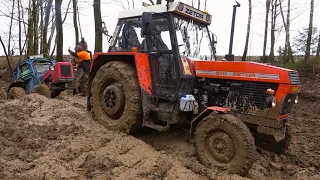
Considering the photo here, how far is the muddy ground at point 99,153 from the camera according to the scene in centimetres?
428

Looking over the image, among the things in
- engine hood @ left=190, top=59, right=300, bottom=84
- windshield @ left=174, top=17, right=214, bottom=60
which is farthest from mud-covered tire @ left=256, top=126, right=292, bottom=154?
windshield @ left=174, top=17, right=214, bottom=60

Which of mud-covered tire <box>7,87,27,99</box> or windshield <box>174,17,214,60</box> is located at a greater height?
windshield <box>174,17,214,60</box>

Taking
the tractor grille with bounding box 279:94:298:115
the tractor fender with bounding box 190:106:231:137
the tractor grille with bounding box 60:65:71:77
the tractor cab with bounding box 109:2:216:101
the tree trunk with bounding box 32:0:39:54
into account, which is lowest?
the tractor fender with bounding box 190:106:231:137

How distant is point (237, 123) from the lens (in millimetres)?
4336

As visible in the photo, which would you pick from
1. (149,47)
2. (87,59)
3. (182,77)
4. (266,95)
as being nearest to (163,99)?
(182,77)

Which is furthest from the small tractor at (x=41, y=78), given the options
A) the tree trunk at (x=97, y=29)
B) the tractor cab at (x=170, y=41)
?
the tractor cab at (x=170, y=41)

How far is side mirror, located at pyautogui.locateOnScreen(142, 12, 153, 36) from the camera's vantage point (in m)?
5.01

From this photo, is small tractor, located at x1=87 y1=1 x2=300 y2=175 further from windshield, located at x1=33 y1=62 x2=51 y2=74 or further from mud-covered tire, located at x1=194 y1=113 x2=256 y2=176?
windshield, located at x1=33 y1=62 x2=51 y2=74

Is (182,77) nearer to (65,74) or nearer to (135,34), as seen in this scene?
(135,34)

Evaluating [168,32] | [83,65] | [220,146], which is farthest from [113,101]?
[83,65]

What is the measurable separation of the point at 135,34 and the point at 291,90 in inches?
114

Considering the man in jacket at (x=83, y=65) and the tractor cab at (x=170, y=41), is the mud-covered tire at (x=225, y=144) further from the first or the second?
the man in jacket at (x=83, y=65)

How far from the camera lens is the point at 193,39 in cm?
573

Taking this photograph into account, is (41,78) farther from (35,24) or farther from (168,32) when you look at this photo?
(35,24)
